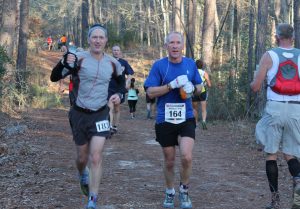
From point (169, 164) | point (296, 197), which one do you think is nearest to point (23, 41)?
point (169, 164)

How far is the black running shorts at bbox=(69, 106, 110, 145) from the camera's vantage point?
21.2 ft

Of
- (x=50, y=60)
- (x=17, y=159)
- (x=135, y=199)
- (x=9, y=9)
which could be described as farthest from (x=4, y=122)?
(x=50, y=60)

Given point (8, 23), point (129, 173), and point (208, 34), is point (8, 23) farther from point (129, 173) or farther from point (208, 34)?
point (129, 173)

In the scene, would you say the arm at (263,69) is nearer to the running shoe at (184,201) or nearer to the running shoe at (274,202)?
the running shoe at (274,202)

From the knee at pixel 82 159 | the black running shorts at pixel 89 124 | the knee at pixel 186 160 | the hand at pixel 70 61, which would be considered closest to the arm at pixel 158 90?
the black running shorts at pixel 89 124

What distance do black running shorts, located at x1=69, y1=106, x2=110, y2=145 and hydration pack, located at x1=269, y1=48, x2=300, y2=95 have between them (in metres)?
1.98

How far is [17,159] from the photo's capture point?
9.45m

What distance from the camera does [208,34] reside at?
1914 centimetres

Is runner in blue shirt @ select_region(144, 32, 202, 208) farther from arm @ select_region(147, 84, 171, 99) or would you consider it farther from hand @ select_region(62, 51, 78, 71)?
hand @ select_region(62, 51, 78, 71)

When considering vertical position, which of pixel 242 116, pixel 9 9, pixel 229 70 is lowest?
pixel 242 116

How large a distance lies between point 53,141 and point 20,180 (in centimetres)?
425

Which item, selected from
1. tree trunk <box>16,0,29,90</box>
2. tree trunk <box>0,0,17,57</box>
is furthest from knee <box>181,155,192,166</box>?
tree trunk <box>16,0,29,90</box>

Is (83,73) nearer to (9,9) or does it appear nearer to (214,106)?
(214,106)

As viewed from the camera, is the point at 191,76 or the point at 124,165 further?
the point at 124,165
